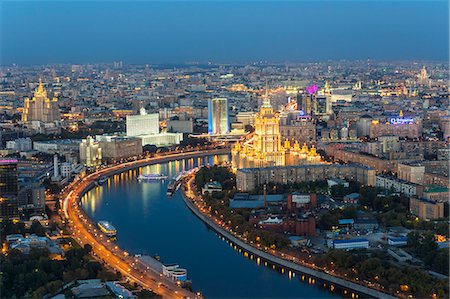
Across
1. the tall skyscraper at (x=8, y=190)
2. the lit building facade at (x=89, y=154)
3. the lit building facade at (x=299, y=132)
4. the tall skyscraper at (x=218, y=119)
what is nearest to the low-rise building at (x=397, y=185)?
the lit building facade at (x=299, y=132)

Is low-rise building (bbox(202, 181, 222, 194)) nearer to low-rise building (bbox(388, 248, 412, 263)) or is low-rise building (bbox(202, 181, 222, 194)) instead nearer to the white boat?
the white boat

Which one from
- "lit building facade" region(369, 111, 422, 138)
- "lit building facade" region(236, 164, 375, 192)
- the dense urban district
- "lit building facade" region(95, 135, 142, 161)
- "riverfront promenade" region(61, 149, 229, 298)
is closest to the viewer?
"riverfront promenade" region(61, 149, 229, 298)

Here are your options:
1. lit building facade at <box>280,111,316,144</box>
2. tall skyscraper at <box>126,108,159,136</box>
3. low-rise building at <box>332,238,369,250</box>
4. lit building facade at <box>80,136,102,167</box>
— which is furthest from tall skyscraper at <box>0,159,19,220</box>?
tall skyscraper at <box>126,108,159,136</box>

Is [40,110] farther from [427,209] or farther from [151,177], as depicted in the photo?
[427,209]

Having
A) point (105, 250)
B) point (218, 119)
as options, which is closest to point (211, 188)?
point (105, 250)

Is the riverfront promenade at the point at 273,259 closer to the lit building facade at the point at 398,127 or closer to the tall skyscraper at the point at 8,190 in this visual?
the tall skyscraper at the point at 8,190

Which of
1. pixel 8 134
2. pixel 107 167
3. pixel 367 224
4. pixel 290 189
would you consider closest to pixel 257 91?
pixel 8 134
